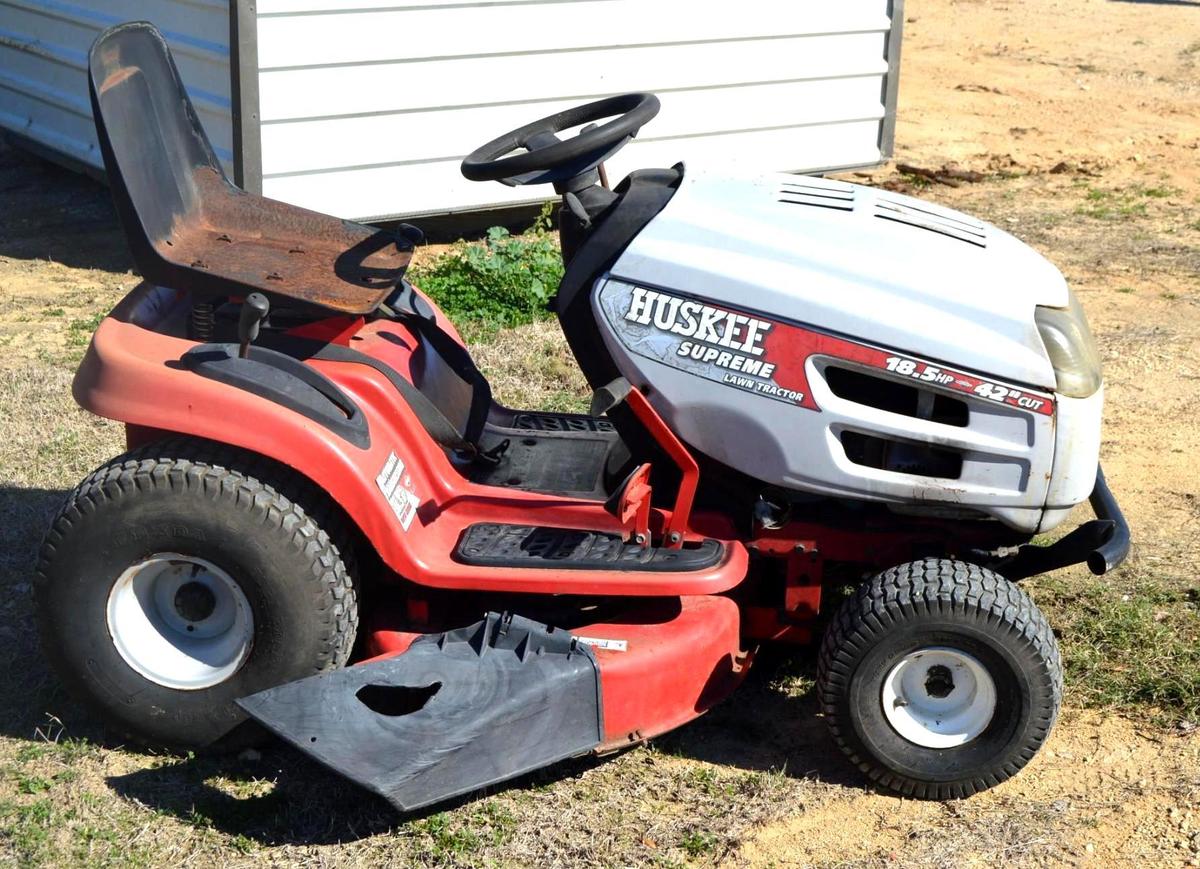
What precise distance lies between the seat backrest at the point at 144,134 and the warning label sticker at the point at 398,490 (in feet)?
2.46

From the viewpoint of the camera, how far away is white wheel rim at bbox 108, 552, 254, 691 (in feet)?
11.1

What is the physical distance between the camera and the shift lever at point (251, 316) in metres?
3.23

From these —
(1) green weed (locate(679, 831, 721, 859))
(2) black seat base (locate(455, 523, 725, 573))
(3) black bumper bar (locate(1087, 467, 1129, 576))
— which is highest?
(2) black seat base (locate(455, 523, 725, 573))

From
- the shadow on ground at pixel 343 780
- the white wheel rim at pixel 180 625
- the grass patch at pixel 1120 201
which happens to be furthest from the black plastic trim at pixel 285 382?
the grass patch at pixel 1120 201

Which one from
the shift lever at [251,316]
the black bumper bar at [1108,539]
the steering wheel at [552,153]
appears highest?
the steering wheel at [552,153]

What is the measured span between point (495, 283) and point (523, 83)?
1343 millimetres

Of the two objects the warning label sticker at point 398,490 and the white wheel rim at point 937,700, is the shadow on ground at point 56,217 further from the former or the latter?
the white wheel rim at point 937,700

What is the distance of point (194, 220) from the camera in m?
3.80

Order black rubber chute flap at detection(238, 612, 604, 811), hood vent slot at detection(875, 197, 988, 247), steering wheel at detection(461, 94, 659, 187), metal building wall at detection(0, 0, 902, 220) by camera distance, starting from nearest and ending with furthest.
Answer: black rubber chute flap at detection(238, 612, 604, 811), steering wheel at detection(461, 94, 659, 187), hood vent slot at detection(875, 197, 988, 247), metal building wall at detection(0, 0, 902, 220)

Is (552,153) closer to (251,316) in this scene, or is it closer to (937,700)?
(251,316)

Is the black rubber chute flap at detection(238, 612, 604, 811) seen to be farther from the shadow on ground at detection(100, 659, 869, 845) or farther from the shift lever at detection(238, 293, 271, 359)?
the shift lever at detection(238, 293, 271, 359)

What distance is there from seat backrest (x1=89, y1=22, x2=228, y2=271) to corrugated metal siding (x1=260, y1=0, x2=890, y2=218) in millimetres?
2940

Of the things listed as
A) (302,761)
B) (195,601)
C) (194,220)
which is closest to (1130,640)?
(302,761)

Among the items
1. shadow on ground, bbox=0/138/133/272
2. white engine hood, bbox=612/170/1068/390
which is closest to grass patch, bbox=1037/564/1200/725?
white engine hood, bbox=612/170/1068/390
